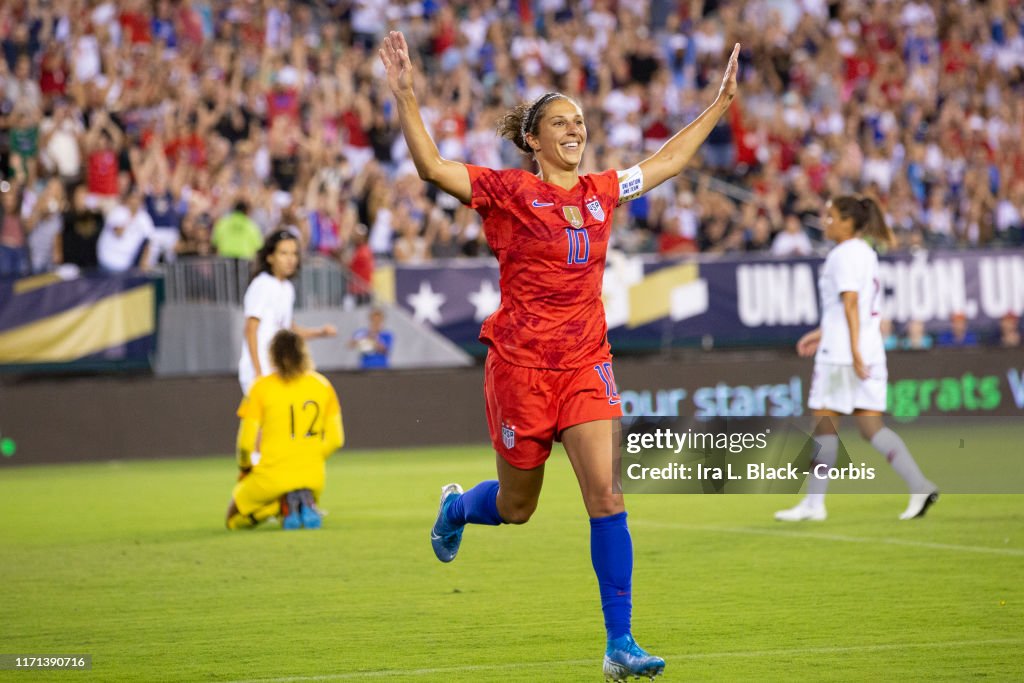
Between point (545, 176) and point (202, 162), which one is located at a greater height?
point (202, 162)

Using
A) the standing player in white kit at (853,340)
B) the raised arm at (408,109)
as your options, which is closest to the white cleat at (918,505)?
the standing player in white kit at (853,340)

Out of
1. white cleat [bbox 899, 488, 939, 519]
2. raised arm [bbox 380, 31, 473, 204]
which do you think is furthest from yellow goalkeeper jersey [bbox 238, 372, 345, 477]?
raised arm [bbox 380, 31, 473, 204]

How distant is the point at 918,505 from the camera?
39.3ft

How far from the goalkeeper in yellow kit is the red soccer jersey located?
200 inches

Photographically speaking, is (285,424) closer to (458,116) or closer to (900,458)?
(900,458)

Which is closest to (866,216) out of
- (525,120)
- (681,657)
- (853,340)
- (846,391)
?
(853,340)

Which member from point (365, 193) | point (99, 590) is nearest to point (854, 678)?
point (99, 590)

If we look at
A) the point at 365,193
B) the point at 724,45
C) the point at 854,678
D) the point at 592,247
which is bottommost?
the point at 854,678

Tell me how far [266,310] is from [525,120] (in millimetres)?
5616

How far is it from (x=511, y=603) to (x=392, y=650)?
4.69 feet

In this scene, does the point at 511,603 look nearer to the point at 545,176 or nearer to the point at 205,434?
the point at 545,176

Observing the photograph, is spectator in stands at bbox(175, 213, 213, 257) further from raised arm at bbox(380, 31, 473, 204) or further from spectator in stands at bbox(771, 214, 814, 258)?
raised arm at bbox(380, 31, 473, 204)

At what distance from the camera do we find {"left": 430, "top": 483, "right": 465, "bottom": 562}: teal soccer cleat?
26.1 ft

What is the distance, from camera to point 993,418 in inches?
880
